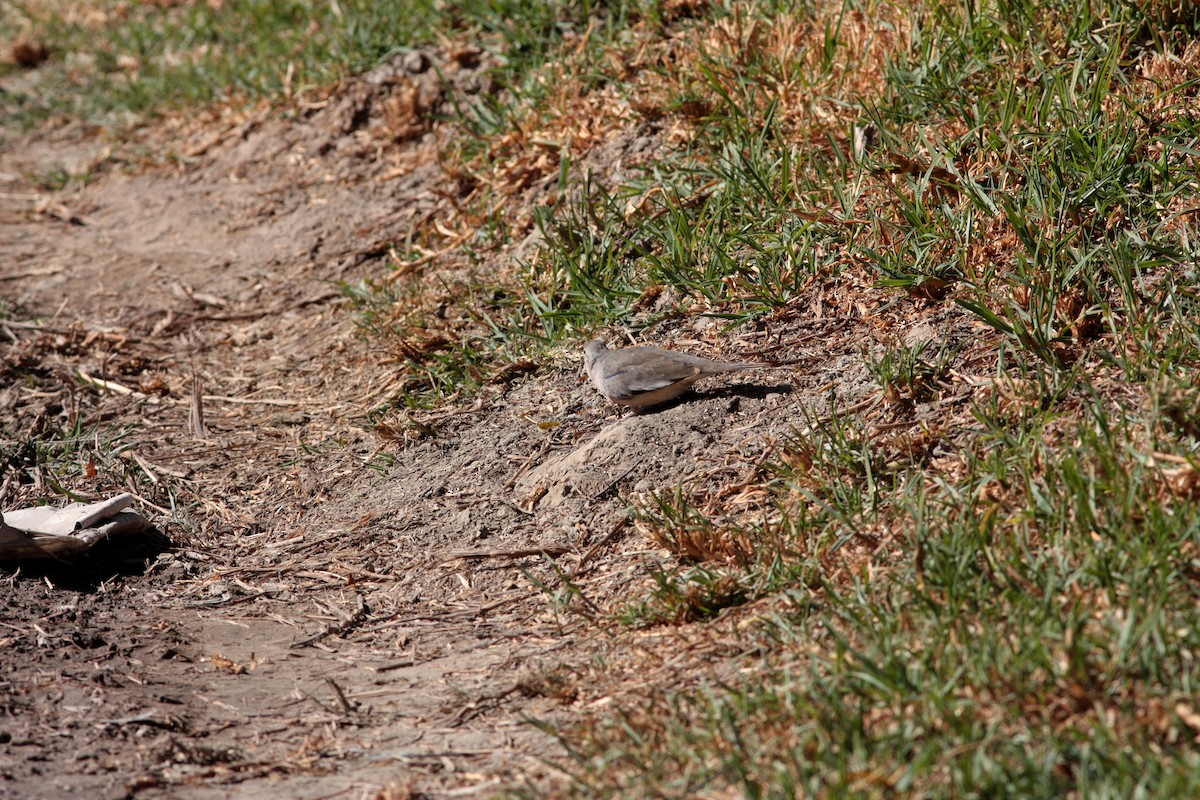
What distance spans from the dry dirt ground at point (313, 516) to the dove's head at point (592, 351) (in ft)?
0.81

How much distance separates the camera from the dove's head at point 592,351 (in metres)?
4.49

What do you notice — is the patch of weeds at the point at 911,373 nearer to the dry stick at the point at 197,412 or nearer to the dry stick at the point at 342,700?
the dry stick at the point at 342,700

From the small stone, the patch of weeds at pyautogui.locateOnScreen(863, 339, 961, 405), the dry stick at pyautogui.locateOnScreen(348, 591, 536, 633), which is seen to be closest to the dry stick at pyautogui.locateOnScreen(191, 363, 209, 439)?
the dry stick at pyautogui.locateOnScreen(348, 591, 536, 633)

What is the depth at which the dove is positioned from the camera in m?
4.22

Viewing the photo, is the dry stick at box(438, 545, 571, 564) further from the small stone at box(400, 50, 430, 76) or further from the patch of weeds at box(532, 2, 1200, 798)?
the small stone at box(400, 50, 430, 76)

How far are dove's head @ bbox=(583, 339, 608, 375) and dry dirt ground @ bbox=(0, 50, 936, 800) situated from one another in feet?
0.81

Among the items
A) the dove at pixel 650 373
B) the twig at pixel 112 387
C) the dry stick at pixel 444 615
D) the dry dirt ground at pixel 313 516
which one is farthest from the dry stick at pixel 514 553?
the twig at pixel 112 387

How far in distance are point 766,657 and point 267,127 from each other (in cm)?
574

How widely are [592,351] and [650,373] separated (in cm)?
40

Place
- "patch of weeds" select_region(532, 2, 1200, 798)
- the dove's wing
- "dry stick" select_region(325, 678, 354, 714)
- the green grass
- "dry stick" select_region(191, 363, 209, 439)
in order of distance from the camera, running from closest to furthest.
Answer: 1. "patch of weeds" select_region(532, 2, 1200, 798)
2. "dry stick" select_region(325, 678, 354, 714)
3. the dove's wing
4. "dry stick" select_region(191, 363, 209, 439)
5. the green grass

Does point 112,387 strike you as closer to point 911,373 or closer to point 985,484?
point 911,373

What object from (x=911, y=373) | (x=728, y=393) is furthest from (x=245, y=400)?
(x=911, y=373)

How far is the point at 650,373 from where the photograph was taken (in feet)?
13.8

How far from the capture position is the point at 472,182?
20.7 feet
